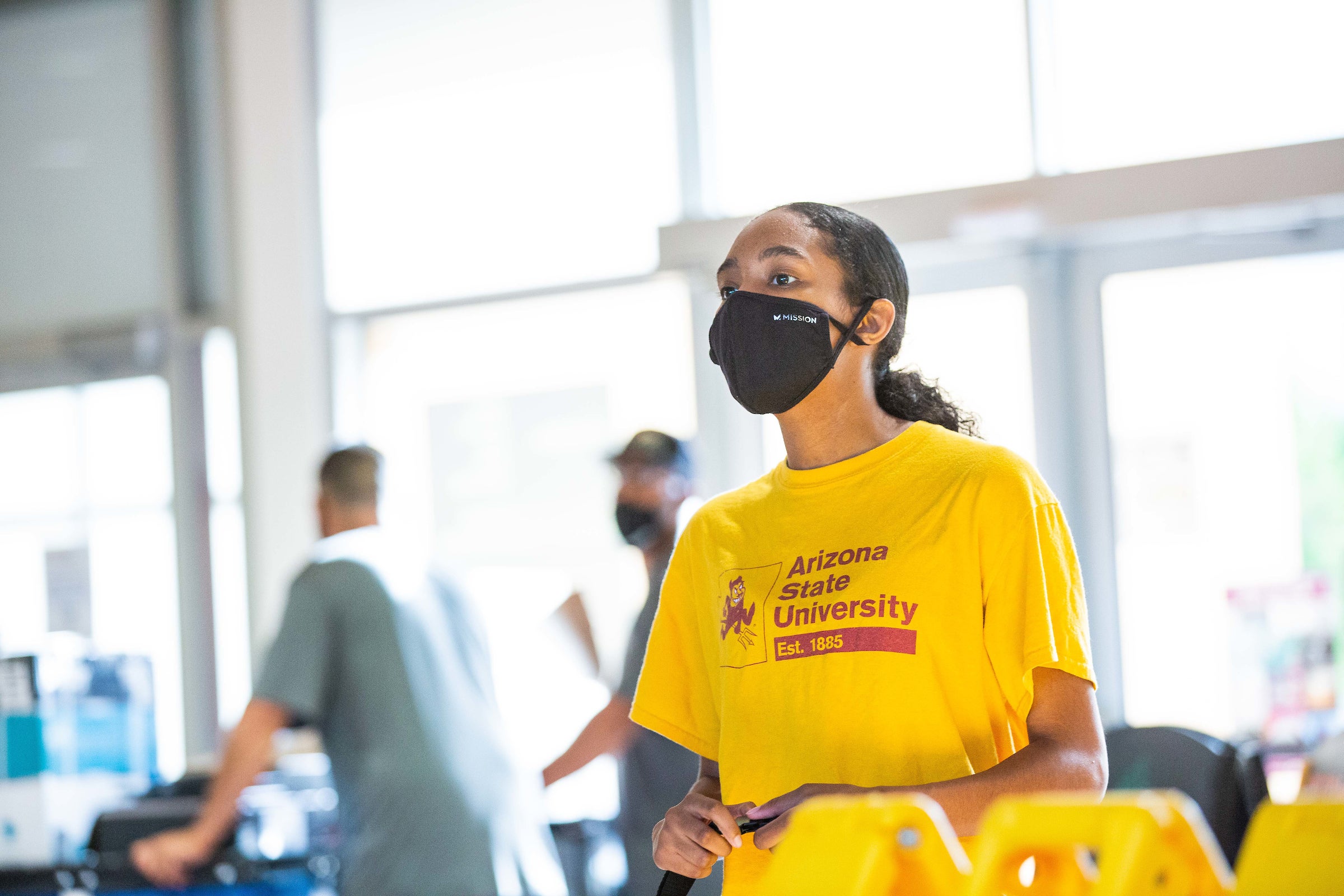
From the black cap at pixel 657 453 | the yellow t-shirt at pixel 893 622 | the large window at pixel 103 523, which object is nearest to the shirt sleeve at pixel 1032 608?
the yellow t-shirt at pixel 893 622

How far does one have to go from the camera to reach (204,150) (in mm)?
4918

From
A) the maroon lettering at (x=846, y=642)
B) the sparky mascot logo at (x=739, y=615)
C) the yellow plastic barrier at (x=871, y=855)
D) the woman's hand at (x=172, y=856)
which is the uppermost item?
the sparky mascot logo at (x=739, y=615)

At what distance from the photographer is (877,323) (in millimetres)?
1444

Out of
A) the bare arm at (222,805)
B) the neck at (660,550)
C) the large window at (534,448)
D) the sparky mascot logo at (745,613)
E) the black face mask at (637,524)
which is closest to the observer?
the sparky mascot logo at (745,613)

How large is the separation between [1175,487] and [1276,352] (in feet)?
1.53

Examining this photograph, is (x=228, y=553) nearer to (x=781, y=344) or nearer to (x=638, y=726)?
(x=638, y=726)

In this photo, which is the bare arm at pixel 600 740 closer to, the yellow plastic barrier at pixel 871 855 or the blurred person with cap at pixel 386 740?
the blurred person with cap at pixel 386 740

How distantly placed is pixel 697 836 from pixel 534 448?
3278mm

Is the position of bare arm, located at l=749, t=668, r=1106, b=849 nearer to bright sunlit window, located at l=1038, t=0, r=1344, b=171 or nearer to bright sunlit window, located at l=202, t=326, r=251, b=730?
bright sunlit window, located at l=1038, t=0, r=1344, b=171

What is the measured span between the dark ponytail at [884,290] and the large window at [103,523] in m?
4.04

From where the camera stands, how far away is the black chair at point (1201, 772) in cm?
181

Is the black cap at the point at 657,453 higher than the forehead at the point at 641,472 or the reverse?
higher

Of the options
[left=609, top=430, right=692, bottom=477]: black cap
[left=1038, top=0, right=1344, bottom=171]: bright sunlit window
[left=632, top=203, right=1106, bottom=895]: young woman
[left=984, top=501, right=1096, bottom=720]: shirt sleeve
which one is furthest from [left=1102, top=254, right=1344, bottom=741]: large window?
[left=984, top=501, right=1096, bottom=720]: shirt sleeve

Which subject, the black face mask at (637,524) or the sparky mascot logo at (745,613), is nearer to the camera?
the sparky mascot logo at (745,613)
